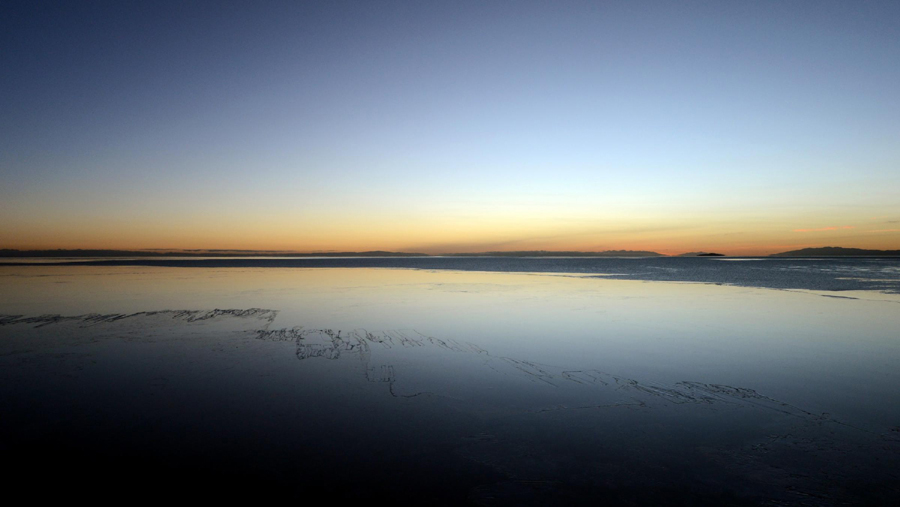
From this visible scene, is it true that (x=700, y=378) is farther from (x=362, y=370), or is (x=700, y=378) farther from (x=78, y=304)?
(x=78, y=304)

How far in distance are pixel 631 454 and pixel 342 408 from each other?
3.64 metres

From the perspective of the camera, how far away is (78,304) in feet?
54.3

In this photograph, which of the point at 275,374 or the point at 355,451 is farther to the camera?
the point at 275,374

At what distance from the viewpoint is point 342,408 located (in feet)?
20.2

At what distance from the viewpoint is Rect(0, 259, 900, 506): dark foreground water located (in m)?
4.17

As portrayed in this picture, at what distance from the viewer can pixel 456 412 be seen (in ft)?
19.7

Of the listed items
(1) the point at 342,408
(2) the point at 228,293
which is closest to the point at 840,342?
(1) the point at 342,408

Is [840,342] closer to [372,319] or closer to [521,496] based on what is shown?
[521,496]

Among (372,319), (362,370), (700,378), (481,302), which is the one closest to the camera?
(700,378)

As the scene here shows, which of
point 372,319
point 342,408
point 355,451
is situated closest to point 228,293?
point 372,319

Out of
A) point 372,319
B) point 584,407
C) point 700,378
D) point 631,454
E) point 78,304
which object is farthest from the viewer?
point 78,304

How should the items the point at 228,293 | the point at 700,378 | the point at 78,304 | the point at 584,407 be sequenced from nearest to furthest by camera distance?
the point at 584,407 → the point at 700,378 → the point at 78,304 → the point at 228,293

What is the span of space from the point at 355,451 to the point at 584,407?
3.11 metres

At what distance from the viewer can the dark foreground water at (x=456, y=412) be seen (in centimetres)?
417
